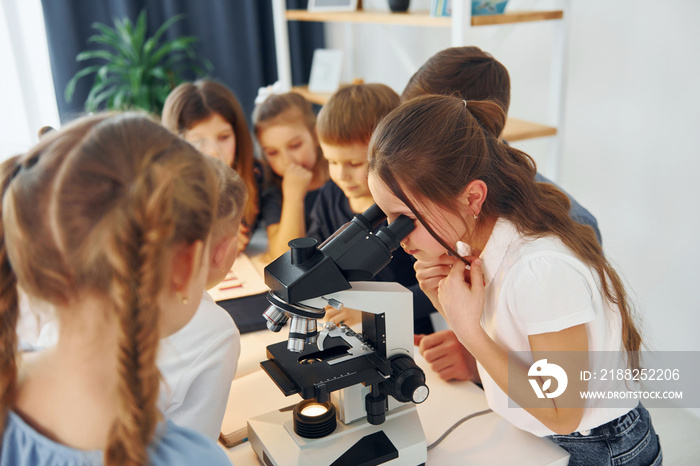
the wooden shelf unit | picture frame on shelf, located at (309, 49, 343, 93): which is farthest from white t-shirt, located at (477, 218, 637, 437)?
picture frame on shelf, located at (309, 49, 343, 93)

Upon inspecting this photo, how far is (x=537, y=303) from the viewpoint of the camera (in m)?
0.93

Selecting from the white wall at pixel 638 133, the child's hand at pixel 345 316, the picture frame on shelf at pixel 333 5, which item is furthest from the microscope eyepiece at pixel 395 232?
the picture frame on shelf at pixel 333 5

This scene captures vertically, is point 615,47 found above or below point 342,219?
above

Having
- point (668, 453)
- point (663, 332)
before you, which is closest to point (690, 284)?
point (663, 332)

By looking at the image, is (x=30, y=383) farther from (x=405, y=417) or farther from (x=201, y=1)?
(x=201, y=1)

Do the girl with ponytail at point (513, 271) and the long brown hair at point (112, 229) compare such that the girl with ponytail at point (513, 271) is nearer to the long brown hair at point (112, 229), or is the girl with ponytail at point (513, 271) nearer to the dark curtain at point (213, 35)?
the long brown hair at point (112, 229)

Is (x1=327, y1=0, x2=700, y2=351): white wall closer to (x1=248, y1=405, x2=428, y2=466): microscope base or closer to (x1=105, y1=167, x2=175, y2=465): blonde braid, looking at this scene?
(x1=248, y1=405, x2=428, y2=466): microscope base

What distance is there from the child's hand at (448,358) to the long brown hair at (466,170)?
0.33m

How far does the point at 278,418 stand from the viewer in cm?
105

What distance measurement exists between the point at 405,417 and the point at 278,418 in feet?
0.78

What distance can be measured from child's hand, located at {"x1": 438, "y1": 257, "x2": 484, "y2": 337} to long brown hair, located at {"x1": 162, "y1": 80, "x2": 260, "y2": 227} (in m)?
1.23

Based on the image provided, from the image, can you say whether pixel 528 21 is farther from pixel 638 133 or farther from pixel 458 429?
pixel 458 429

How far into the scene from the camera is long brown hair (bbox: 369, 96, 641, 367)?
3.20 ft

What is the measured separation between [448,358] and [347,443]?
357 millimetres
